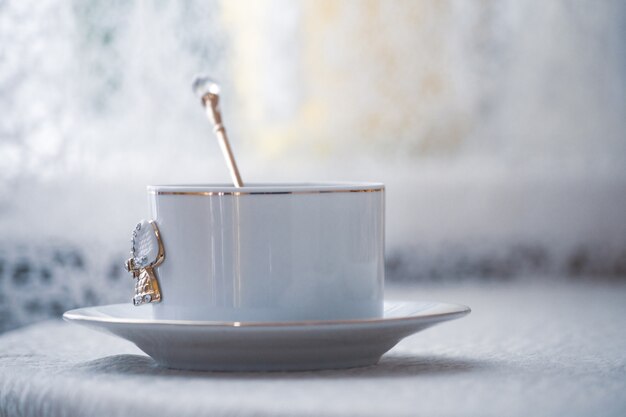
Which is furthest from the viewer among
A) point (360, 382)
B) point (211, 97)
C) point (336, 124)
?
point (336, 124)

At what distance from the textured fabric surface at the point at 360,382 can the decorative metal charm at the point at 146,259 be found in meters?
0.03

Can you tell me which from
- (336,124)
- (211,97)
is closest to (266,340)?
(211,97)

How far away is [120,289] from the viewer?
1139 millimetres

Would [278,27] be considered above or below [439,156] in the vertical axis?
above

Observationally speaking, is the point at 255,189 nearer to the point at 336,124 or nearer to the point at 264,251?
the point at 264,251

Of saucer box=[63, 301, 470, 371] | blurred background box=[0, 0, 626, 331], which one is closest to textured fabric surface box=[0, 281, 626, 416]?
saucer box=[63, 301, 470, 371]

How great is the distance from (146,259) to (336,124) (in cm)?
77

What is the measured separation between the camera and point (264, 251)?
0.44 metres

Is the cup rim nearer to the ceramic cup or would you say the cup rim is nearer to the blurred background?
the ceramic cup

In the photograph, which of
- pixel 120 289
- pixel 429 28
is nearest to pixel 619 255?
pixel 429 28

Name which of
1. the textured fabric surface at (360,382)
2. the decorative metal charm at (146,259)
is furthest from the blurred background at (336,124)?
the decorative metal charm at (146,259)

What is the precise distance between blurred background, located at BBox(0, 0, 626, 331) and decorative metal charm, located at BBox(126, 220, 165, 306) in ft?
2.18

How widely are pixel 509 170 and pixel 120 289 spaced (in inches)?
18.8

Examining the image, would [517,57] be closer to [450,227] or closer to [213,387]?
[450,227]
